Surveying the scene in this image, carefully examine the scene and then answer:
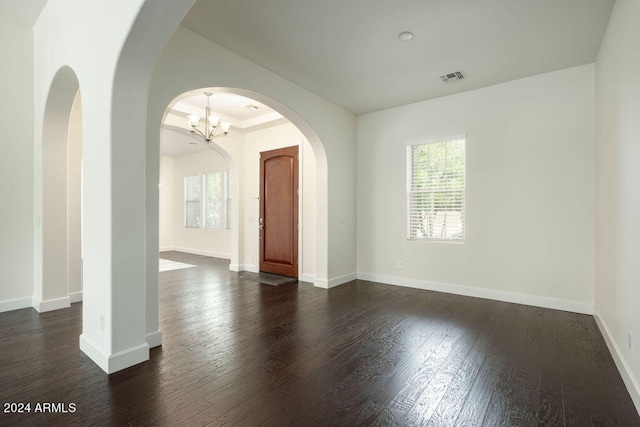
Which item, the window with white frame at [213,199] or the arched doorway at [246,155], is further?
the window with white frame at [213,199]

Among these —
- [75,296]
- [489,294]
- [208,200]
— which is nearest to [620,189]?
[489,294]

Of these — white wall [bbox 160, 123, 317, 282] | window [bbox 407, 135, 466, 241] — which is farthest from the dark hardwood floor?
white wall [bbox 160, 123, 317, 282]

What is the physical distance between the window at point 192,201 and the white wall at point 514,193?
645 centimetres

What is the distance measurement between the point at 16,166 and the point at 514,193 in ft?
21.0

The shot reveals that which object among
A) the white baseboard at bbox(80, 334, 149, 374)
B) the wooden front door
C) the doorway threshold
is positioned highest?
the wooden front door

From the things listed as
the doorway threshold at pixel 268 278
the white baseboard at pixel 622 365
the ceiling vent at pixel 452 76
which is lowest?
the doorway threshold at pixel 268 278

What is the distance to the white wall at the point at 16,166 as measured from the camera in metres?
3.62

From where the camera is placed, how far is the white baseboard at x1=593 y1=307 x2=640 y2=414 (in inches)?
78.0

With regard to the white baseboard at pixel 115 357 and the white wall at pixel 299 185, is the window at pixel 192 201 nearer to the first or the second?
the white wall at pixel 299 185

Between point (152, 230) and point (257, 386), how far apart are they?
1.66m

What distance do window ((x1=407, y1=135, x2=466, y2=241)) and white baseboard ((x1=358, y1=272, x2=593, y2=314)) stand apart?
0.74 metres

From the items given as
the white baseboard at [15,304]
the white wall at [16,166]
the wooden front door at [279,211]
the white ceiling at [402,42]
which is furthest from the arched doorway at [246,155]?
the white baseboard at [15,304]

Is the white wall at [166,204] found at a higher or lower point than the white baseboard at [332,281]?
higher

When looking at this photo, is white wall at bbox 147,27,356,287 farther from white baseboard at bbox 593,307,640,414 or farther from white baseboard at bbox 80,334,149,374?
white baseboard at bbox 593,307,640,414
